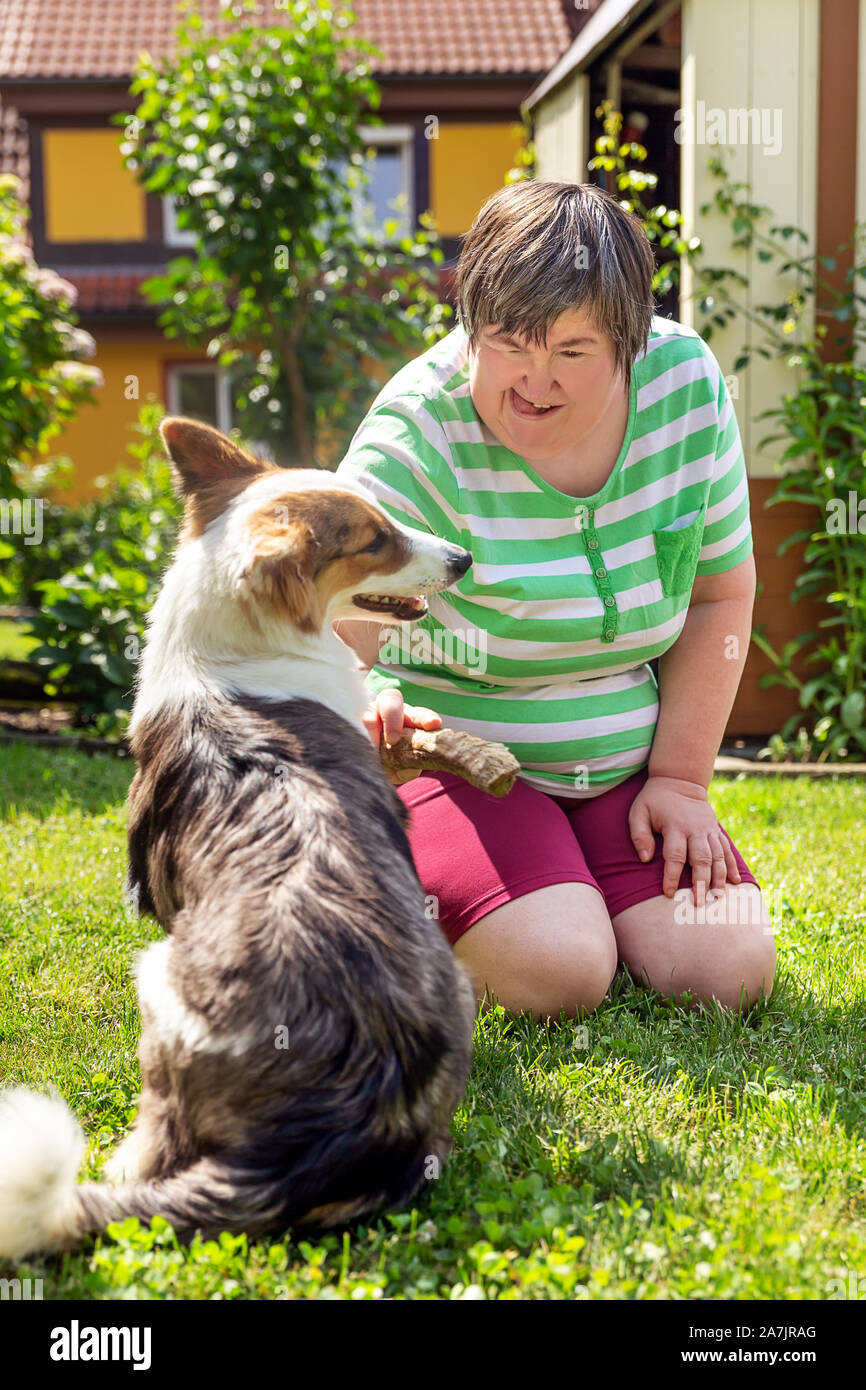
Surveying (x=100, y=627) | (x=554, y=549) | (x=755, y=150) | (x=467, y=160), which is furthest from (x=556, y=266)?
(x=467, y=160)

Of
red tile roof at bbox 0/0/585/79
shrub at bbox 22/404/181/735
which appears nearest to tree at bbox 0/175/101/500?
shrub at bbox 22/404/181/735

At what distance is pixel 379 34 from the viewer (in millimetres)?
15430

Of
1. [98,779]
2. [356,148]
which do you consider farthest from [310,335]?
[98,779]

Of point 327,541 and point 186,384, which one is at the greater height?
point 186,384

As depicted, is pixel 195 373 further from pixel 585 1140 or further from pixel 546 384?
pixel 585 1140

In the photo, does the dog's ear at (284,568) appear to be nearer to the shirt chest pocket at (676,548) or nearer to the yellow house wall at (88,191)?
the shirt chest pocket at (676,548)

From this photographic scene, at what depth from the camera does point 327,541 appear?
2305mm

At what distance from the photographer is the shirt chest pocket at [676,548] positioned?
2.92 m

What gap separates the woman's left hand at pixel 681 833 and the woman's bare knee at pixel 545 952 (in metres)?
0.25

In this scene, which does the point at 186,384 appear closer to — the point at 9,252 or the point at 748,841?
the point at 9,252

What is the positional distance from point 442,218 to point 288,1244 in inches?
612

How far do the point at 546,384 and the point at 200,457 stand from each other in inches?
29.6

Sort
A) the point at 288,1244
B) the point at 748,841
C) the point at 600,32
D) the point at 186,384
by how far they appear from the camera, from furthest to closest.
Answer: the point at 186,384
the point at 600,32
the point at 748,841
the point at 288,1244

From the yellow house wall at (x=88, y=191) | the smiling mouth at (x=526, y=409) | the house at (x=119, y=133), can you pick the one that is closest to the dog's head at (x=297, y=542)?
the smiling mouth at (x=526, y=409)
